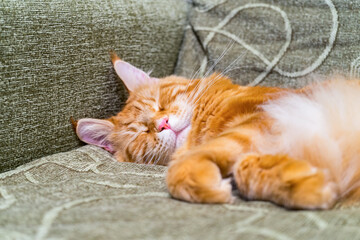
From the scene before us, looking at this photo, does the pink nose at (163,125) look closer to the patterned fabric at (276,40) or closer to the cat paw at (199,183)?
the patterned fabric at (276,40)

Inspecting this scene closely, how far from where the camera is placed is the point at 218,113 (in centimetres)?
157

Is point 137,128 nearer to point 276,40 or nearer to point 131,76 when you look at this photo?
point 131,76

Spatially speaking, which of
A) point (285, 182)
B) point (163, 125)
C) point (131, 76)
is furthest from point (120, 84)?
point (285, 182)

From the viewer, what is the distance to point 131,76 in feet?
6.61

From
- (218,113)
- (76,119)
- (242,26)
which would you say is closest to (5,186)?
(76,119)

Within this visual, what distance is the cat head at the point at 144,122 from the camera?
1.68m

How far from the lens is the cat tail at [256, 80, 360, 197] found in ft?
3.58

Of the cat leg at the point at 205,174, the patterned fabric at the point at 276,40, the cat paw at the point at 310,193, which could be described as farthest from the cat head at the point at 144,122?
the cat paw at the point at 310,193

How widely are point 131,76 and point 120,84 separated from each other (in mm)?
119

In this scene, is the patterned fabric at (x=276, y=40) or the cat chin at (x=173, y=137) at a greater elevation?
the patterned fabric at (x=276, y=40)

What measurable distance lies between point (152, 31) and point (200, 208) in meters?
1.44

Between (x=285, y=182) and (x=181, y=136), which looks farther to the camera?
Result: (x=181, y=136)

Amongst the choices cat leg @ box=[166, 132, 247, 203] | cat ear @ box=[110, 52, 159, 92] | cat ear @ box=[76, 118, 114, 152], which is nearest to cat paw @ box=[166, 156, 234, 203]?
cat leg @ box=[166, 132, 247, 203]

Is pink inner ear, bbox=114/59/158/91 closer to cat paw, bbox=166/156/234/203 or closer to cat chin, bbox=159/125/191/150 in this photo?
cat chin, bbox=159/125/191/150
